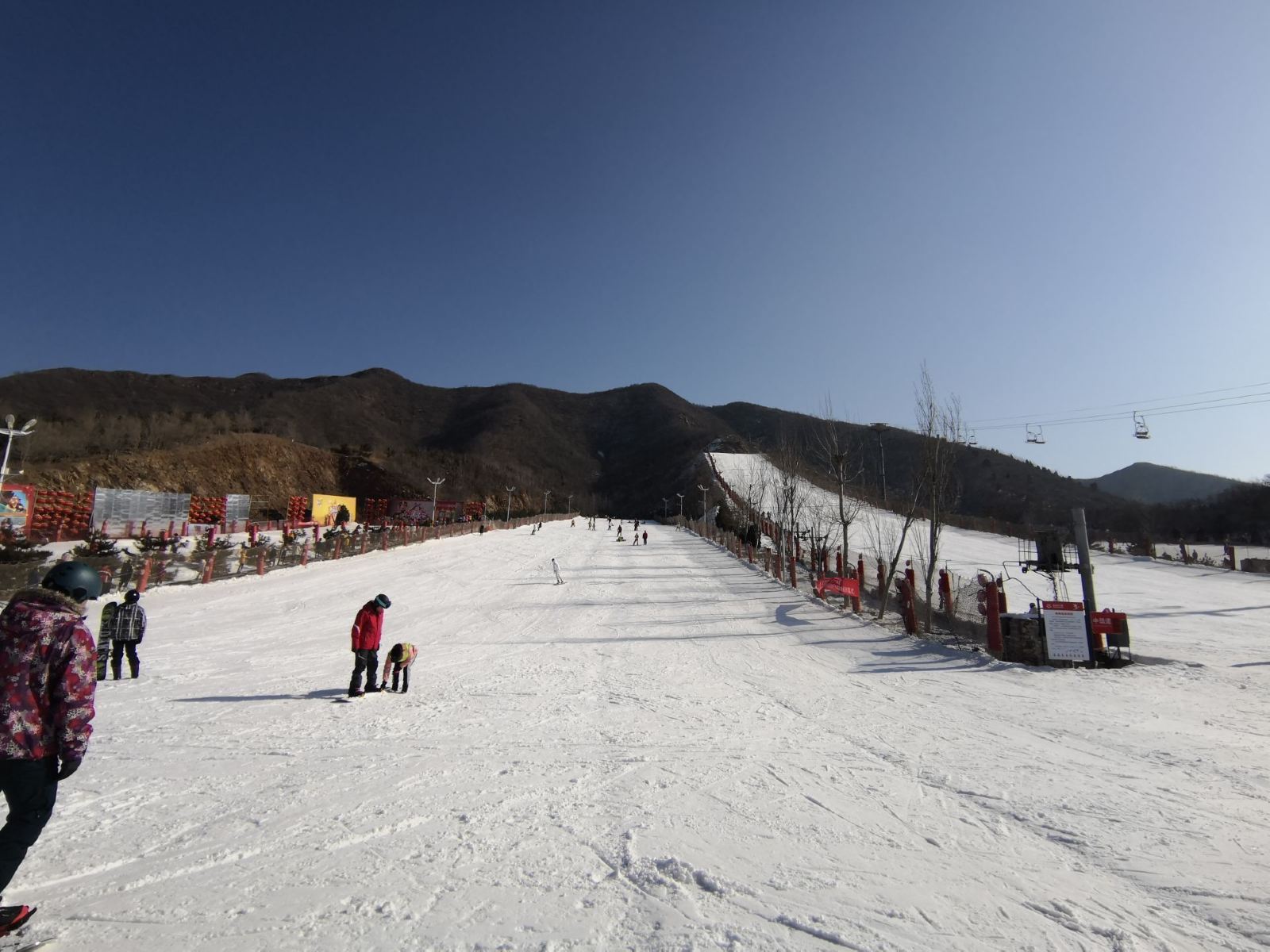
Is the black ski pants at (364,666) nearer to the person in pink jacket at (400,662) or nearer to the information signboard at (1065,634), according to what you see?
the person in pink jacket at (400,662)

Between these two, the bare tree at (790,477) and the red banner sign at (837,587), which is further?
the bare tree at (790,477)

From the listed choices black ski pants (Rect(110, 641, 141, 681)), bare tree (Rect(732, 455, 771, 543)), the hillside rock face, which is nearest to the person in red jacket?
black ski pants (Rect(110, 641, 141, 681))

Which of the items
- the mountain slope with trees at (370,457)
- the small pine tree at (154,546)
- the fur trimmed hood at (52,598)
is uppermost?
the mountain slope with trees at (370,457)

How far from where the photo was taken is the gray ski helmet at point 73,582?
3.05 metres

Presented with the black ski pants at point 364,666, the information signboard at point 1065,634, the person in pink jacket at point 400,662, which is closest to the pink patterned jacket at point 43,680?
the black ski pants at point 364,666

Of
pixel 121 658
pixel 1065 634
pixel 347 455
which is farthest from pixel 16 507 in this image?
pixel 347 455

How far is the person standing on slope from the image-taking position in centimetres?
278

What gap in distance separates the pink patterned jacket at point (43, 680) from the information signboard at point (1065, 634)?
12159 mm

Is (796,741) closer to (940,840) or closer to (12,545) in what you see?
(940,840)

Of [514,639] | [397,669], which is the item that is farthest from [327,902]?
[514,639]

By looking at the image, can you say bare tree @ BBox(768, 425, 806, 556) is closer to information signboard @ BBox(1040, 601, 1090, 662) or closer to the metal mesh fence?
information signboard @ BBox(1040, 601, 1090, 662)

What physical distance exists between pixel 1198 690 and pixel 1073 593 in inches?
649

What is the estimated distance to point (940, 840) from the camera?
4.18 m

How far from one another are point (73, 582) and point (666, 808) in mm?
3976
